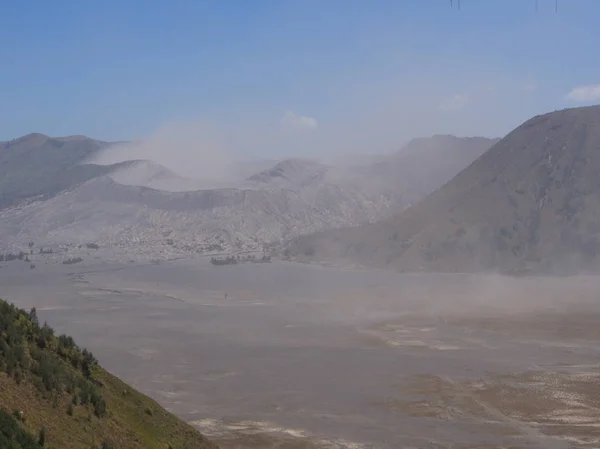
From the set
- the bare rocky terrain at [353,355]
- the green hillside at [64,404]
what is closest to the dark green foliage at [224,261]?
the bare rocky terrain at [353,355]

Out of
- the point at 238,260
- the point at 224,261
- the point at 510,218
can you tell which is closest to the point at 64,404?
the point at 224,261

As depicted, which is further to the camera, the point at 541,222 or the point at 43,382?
the point at 541,222

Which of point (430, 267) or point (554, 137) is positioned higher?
point (554, 137)

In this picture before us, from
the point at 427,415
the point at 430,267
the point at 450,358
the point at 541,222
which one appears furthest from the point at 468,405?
the point at 541,222

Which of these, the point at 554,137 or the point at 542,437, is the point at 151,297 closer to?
the point at 542,437

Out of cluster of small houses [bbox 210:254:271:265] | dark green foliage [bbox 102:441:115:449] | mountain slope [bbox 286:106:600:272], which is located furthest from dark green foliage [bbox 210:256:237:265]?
dark green foliage [bbox 102:441:115:449]

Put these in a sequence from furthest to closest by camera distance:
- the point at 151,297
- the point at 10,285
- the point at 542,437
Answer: the point at 10,285, the point at 151,297, the point at 542,437

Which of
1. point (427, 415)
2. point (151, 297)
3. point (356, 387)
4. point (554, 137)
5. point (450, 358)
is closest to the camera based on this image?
point (427, 415)
